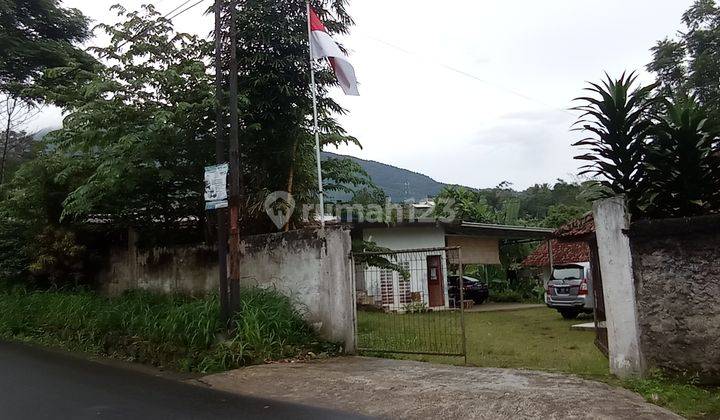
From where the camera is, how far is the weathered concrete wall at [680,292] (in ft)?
20.3

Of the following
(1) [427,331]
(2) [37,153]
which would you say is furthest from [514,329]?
(2) [37,153]

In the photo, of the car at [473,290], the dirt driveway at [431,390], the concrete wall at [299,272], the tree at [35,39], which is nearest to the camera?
the dirt driveway at [431,390]

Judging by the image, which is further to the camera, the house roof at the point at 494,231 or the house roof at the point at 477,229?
the house roof at the point at 494,231

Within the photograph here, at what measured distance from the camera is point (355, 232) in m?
18.9

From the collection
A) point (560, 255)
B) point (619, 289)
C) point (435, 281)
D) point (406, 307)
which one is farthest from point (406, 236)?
point (619, 289)

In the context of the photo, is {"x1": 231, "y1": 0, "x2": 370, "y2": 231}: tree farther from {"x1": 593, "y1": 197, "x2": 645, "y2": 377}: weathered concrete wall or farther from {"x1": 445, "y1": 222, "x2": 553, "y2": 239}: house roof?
{"x1": 445, "y1": 222, "x2": 553, "y2": 239}: house roof

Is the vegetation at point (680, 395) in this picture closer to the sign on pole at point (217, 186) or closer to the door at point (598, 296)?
the door at point (598, 296)

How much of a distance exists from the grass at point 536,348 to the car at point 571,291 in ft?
1.36

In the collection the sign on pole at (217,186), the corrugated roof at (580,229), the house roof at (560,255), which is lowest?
the house roof at (560,255)

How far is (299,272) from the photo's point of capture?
9867 millimetres

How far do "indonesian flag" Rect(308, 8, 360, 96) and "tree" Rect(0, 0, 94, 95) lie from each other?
10182 mm

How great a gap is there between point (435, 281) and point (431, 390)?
1338 cm

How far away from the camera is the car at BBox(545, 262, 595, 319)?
1534 cm

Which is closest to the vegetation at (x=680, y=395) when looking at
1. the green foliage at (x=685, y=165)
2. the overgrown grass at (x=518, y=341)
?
the overgrown grass at (x=518, y=341)
